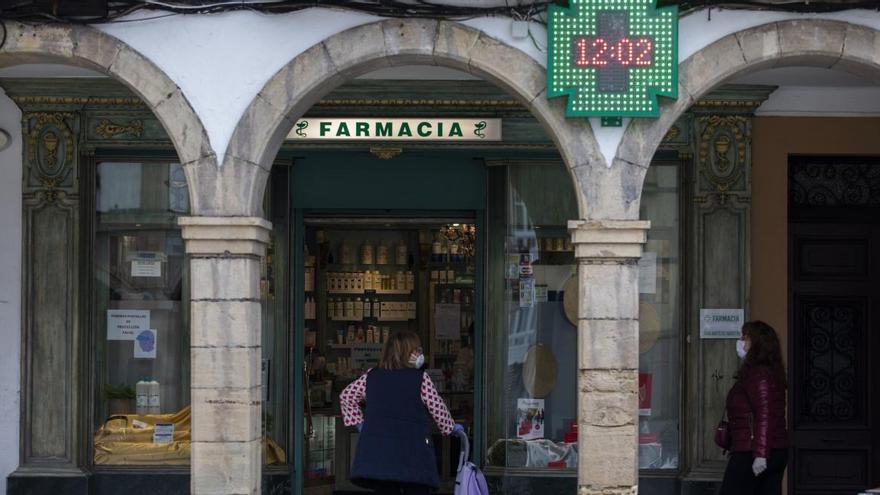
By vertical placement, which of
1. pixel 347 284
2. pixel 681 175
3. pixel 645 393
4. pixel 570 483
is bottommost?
pixel 570 483

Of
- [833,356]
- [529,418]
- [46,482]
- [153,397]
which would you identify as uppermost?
[833,356]

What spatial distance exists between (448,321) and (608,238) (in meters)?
3.84

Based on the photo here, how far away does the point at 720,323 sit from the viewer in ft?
33.8

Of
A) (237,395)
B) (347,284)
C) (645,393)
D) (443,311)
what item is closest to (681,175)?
(645,393)

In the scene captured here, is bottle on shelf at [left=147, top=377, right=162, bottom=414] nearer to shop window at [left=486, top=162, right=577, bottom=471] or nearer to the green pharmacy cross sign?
shop window at [left=486, top=162, right=577, bottom=471]

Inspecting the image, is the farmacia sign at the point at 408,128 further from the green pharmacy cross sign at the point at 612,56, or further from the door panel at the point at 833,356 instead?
the door panel at the point at 833,356

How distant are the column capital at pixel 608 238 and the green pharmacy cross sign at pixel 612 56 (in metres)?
0.64

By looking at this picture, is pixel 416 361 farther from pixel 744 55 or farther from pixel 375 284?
pixel 375 284

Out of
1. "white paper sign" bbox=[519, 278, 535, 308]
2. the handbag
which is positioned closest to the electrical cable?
the handbag

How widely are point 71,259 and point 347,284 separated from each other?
2.65 metres

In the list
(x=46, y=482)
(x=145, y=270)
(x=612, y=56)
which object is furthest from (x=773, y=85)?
(x=46, y=482)

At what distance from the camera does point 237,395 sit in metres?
8.17

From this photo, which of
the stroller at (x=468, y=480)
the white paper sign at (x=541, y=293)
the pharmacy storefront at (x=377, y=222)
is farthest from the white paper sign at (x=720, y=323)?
the stroller at (x=468, y=480)

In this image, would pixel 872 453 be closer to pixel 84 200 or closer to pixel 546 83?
pixel 546 83
